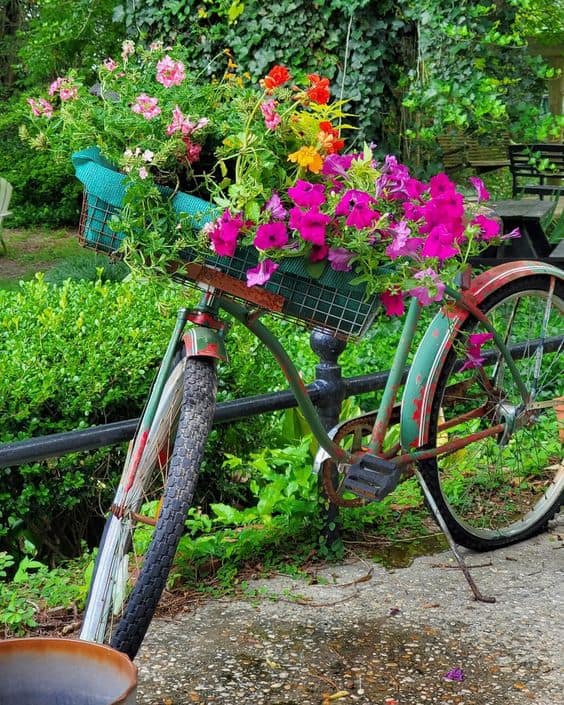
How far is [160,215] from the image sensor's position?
2.47 m

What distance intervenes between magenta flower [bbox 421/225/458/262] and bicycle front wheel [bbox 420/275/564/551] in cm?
74

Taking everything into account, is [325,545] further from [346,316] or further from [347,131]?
[347,131]

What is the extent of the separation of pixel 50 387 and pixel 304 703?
1.62m

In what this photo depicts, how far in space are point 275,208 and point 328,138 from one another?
24 centimetres

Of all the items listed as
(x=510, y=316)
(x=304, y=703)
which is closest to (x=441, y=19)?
(x=510, y=316)

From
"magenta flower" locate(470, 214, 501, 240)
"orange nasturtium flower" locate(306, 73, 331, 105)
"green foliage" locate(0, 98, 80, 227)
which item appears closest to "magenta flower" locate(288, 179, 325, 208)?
"orange nasturtium flower" locate(306, 73, 331, 105)

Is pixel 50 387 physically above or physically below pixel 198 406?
below

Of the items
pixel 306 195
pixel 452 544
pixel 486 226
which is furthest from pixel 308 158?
pixel 452 544

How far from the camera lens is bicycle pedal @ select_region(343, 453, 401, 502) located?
3.22 metres

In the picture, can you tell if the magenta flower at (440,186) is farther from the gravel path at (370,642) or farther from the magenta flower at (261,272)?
the gravel path at (370,642)

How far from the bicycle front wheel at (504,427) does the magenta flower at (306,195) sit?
3.30 feet

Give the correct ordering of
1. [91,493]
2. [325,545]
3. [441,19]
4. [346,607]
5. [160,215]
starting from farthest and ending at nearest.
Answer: [441,19], [91,493], [325,545], [346,607], [160,215]

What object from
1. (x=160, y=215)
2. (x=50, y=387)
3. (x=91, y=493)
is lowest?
(x=91, y=493)

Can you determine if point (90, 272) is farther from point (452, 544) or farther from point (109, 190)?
point (109, 190)
